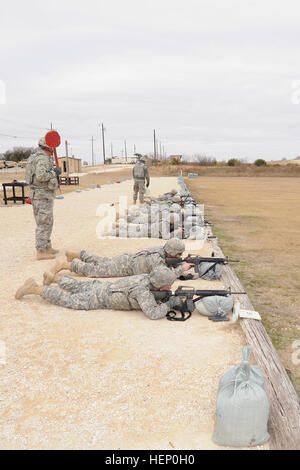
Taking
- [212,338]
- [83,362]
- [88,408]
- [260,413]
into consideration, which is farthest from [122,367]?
[260,413]

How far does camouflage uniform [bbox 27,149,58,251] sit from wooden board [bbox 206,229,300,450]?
171 inches

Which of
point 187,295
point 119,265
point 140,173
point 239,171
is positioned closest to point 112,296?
point 187,295

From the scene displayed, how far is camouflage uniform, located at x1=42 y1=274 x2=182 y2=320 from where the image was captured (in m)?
4.57

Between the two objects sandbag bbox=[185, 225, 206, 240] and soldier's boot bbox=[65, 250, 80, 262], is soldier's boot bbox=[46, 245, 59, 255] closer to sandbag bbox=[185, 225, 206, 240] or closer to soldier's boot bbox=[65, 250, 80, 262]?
soldier's boot bbox=[65, 250, 80, 262]

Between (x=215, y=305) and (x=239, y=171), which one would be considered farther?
(x=239, y=171)

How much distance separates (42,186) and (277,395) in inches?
217

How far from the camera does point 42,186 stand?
7.18 meters

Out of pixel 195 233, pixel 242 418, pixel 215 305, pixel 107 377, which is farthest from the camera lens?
pixel 195 233

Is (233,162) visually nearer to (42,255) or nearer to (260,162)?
(260,162)

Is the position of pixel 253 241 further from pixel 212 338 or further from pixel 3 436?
pixel 3 436

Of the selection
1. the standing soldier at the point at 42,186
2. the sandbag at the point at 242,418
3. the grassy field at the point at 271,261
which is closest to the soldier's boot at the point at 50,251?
the standing soldier at the point at 42,186

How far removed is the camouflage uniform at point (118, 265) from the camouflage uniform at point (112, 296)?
831 millimetres

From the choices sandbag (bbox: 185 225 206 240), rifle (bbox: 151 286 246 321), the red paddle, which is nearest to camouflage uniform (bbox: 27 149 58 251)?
the red paddle

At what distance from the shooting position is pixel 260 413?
8.57 ft
